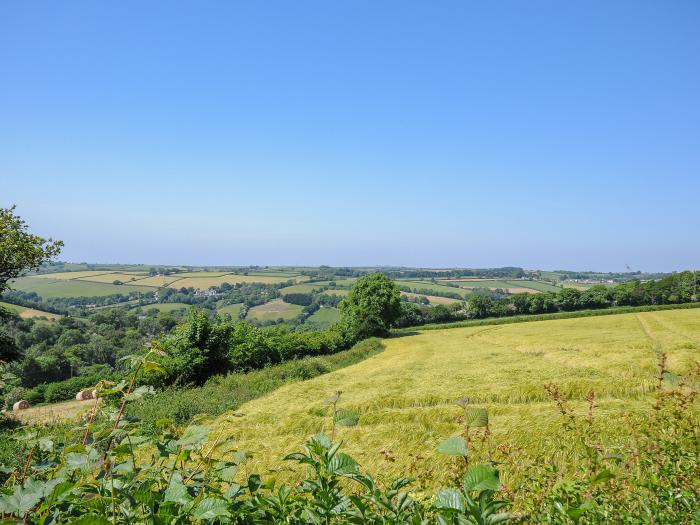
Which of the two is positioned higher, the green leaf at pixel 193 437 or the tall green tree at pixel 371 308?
the green leaf at pixel 193 437

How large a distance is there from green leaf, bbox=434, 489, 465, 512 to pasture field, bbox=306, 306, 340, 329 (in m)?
84.6

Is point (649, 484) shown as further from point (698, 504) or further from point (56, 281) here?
point (56, 281)

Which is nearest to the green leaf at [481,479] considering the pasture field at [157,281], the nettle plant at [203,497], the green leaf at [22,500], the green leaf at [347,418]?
the nettle plant at [203,497]

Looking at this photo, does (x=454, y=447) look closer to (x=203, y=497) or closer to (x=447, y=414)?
(x=203, y=497)

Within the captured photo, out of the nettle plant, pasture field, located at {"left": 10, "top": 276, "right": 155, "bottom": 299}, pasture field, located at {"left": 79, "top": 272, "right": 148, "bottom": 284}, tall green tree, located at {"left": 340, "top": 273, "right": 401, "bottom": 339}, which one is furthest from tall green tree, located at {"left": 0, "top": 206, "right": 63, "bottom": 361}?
pasture field, located at {"left": 79, "top": 272, "right": 148, "bottom": 284}

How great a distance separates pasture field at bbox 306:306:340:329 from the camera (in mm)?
88300

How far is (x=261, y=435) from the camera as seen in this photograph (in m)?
8.21

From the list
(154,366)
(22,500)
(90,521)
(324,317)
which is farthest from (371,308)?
(324,317)

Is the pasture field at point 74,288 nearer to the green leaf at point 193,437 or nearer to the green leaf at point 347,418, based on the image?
the green leaf at point 193,437

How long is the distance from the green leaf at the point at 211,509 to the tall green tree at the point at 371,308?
146 feet

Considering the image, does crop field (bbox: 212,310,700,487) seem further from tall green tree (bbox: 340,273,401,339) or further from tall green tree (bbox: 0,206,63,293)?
tall green tree (bbox: 340,273,401,339)

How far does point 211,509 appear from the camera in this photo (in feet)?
4.28

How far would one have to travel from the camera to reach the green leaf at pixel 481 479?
1.22 m

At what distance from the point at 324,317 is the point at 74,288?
82428 millimetres
